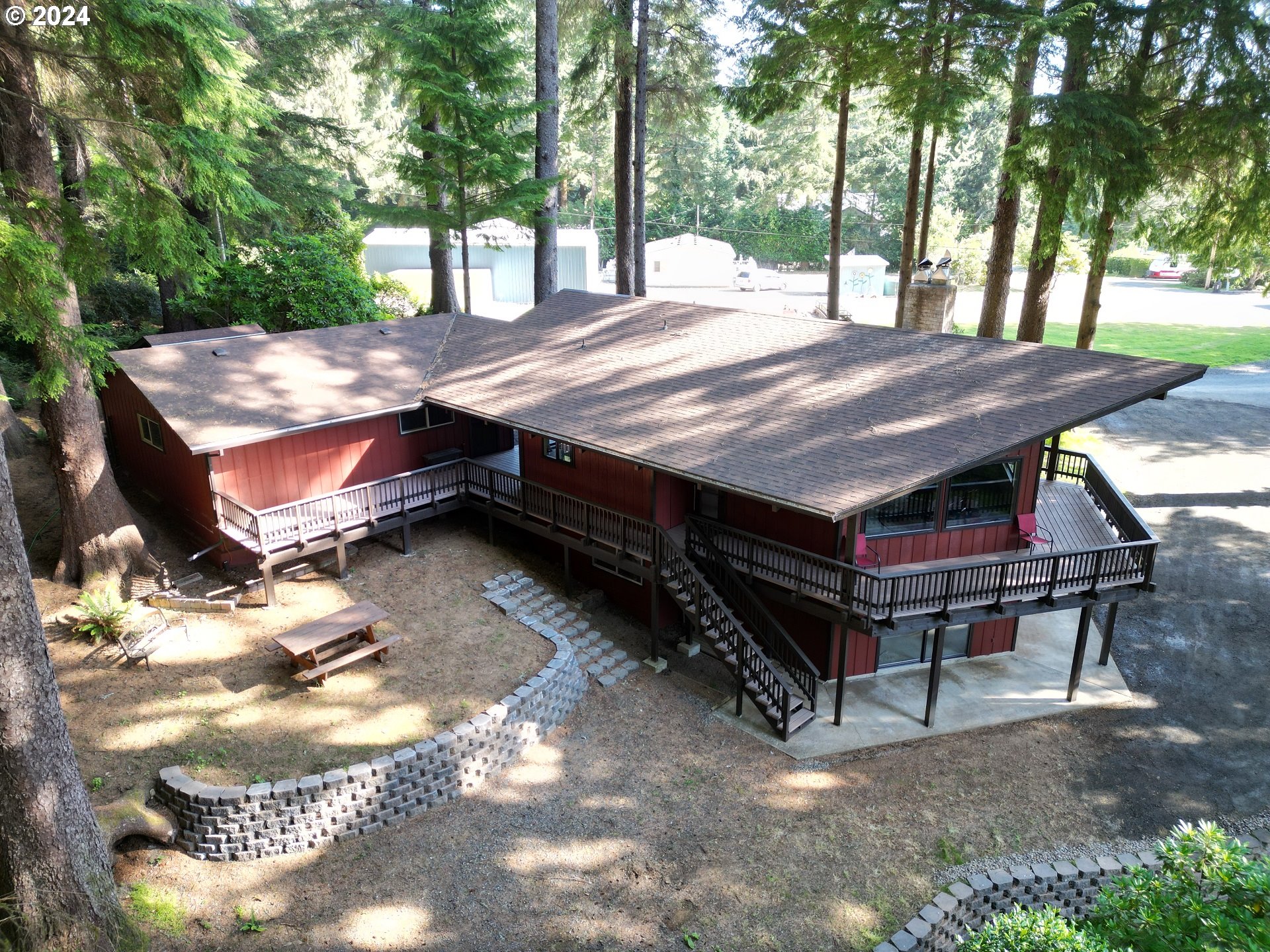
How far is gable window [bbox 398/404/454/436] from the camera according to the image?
16.8 m

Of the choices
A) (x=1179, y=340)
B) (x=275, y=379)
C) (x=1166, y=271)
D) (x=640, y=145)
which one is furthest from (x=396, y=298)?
(x=1166, y=271)

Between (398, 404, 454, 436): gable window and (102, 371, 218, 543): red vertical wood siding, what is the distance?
155 inches

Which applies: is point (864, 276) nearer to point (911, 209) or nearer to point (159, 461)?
point (911, 209)

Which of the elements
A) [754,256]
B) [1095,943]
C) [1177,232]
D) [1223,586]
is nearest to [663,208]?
[754,256]

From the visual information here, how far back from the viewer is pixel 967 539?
44.0 feet

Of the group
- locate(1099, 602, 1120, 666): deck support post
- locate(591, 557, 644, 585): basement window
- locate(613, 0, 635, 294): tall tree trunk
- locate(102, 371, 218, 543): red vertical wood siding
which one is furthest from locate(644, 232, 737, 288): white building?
locate(1099, 602, 1120, 666): deck support post

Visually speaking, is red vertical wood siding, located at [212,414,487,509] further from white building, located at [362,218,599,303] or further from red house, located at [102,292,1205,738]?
white building, located at [362,218,599,303]

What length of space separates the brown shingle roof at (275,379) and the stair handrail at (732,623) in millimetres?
6386

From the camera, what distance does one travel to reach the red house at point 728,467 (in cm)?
1210

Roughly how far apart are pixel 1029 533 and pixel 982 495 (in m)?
1.24

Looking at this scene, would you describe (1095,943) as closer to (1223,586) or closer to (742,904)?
(742,904)

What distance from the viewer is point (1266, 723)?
13.1 meters

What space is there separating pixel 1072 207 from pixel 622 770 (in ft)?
52.9

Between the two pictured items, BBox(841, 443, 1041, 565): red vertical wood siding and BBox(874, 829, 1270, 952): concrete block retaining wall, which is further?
BBox(841, 443, 1041, 565): red vertical wood siding
